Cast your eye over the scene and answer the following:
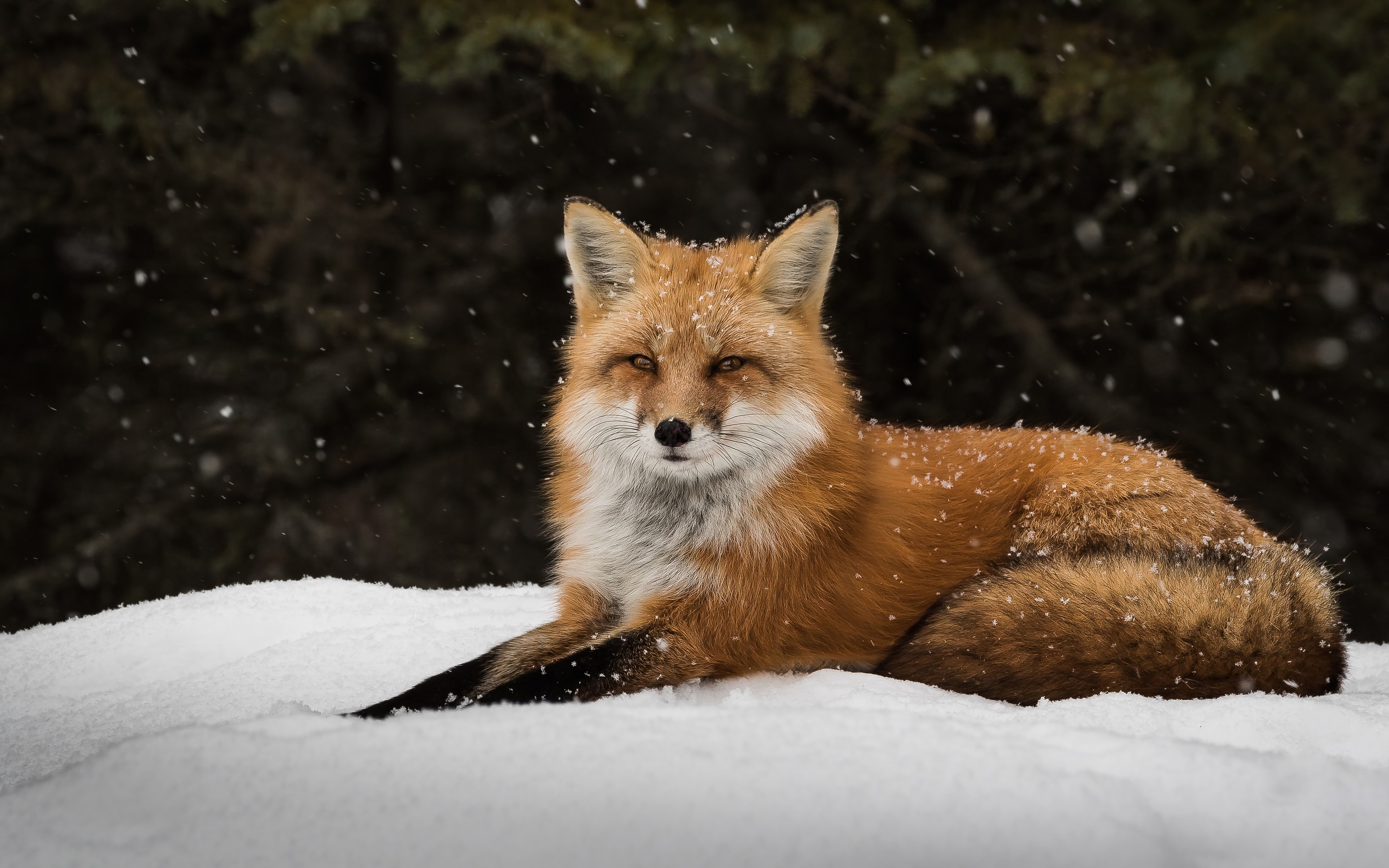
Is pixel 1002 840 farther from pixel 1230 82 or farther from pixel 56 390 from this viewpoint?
pixel 56 390

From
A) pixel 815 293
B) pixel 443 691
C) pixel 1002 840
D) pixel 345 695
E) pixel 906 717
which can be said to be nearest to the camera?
pixel 1002 840

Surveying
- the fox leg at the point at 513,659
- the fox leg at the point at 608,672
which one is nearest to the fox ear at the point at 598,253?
the fox leg at the point at 513,659

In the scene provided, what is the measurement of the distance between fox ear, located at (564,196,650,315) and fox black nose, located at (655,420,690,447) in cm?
53

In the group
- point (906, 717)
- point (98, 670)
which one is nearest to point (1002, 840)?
point (906, 717)

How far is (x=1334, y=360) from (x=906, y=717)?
159 inches

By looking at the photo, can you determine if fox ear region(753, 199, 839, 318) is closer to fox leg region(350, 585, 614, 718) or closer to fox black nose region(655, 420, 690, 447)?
fox black nose region(655, 420, 690, 447)

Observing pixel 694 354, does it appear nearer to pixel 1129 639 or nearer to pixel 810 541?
pixel 810 541

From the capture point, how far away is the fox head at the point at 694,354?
207 centimetres

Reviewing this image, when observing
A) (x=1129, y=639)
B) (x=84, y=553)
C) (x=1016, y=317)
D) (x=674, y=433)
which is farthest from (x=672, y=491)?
(x=84, y=553)

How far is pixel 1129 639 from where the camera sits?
1.86 m

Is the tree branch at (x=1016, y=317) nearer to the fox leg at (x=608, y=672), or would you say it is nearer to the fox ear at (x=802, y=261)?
the fox ear at (x=802, y=261)

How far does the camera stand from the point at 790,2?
3605 millimetres

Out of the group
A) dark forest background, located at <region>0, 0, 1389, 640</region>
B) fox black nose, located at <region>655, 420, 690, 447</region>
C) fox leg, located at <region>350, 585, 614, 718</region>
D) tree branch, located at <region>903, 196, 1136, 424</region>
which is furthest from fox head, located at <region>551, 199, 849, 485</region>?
tree branch, located at <region>903, 196, 1136, 424</region>

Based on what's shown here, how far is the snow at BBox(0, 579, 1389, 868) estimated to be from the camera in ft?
3.73
